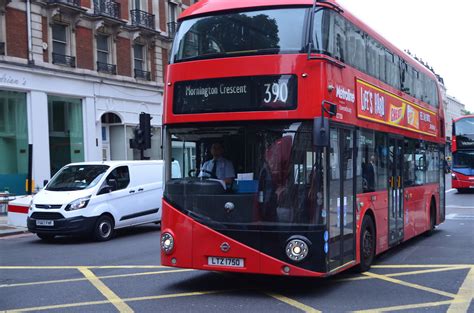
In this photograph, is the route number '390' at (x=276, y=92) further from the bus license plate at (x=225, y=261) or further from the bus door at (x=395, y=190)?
the bus door at (x=395, y=190)

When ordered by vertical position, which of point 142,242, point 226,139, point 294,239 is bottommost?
point 142,242

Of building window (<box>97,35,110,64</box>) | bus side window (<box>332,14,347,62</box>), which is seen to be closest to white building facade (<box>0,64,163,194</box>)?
building window (<box>97,35,110,64</box>)

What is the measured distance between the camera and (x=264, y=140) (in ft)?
22.2

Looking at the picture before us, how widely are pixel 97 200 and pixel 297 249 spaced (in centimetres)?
758

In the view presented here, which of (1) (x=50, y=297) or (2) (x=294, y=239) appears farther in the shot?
(1) (x=50, y=297)

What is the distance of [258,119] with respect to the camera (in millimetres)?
6730

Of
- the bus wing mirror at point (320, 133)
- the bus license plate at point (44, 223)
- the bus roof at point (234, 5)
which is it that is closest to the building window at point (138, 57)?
the bus license plate at point (44, 223)

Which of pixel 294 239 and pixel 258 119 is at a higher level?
pixel 258 119

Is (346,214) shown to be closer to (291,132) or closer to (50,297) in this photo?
(291,132)

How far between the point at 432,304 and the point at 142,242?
766cm

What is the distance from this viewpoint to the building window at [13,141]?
22.2m

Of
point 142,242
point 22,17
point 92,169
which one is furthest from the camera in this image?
point 22,17

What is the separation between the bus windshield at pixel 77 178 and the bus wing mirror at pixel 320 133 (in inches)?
316

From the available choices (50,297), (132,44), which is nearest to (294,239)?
(50,297)
